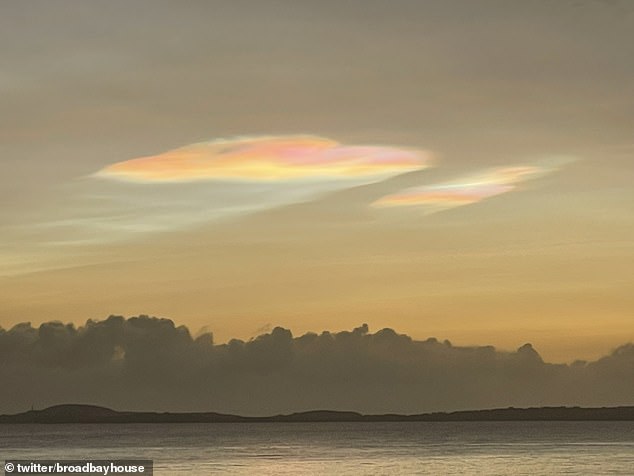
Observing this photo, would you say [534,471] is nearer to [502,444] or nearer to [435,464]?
[435,464]

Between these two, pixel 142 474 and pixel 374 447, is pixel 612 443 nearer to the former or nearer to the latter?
pixel 374 447

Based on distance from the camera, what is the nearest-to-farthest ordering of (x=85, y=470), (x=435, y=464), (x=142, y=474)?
(x=142, y=474) < (x=85, y=470) < (x=435, y=464)

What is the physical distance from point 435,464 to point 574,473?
21.4m

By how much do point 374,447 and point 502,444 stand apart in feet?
61.7

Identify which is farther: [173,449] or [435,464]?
[173,449]

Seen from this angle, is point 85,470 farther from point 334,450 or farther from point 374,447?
point 374,447

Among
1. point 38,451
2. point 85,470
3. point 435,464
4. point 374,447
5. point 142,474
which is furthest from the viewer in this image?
point 374,447

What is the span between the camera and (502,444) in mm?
173875

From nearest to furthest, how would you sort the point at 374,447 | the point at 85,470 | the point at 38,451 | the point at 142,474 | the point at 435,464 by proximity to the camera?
the point at 142,474 → the point at 85,470 → the point at 435,464 → the point at 38,451 → the point at 374,447

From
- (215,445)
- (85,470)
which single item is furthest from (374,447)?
(85,470)

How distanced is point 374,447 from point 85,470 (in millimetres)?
63640

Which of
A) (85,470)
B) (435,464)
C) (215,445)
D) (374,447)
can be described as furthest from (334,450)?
(85,470)

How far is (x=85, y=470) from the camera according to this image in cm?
11769

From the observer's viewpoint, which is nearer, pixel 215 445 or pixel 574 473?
pixel 574 473
